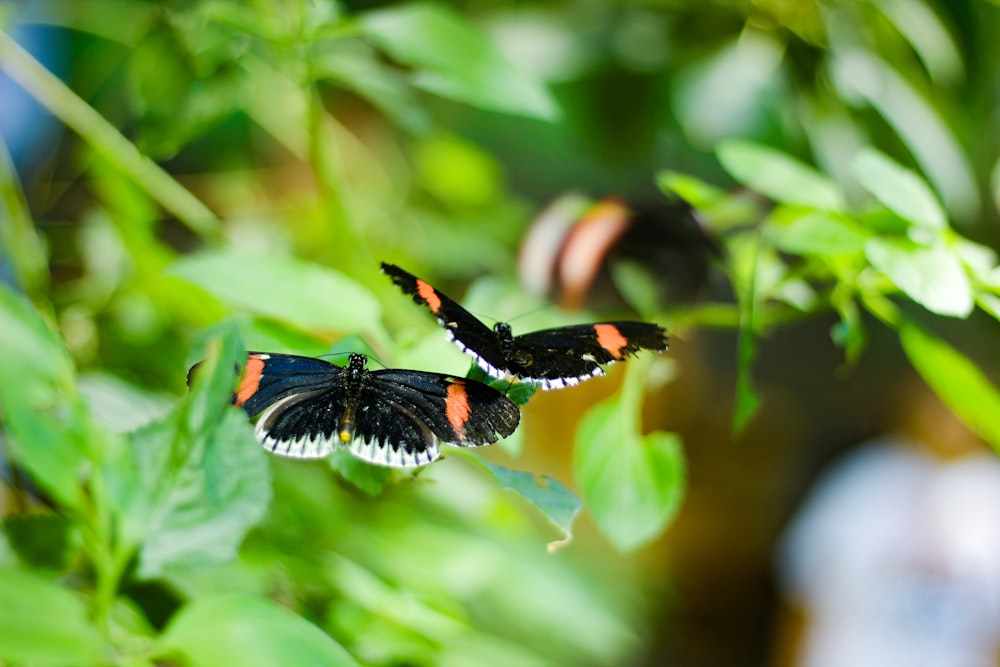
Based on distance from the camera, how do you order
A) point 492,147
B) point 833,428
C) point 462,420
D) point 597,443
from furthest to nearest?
1. point 833,428
2. point 492,147
3. point 597,443
4. point 462,420

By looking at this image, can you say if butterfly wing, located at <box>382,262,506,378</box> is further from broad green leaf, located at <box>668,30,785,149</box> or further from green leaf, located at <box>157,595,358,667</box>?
broad green leaf, located at <box>668,30,785,149</box>

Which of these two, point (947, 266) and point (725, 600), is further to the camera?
point (725, 600)

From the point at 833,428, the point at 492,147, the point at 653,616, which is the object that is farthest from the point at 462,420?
the point at 833,428

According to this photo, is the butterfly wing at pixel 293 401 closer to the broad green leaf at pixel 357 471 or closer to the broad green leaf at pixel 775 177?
the broad green leaf at pixel 357 471

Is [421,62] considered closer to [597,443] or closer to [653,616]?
[597,443]

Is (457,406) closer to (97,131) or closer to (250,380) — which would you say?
(250,380)

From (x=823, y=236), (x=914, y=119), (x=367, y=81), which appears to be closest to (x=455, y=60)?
(x=367, y=81)

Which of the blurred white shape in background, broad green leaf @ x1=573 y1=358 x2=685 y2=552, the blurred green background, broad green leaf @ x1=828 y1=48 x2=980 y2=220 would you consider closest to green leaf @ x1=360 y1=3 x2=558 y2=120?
the blurred green background
